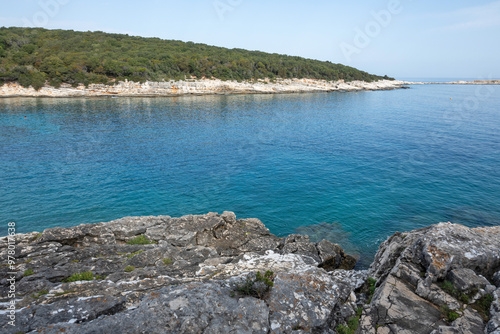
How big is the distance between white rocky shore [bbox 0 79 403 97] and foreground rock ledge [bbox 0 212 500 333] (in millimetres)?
101938

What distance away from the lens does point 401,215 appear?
2580cm

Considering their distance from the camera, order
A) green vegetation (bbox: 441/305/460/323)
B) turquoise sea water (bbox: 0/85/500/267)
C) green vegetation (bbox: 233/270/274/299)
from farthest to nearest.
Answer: turquoise sea water (bbox: 0/85/500/267) < green vegetation (bbox: 233/270/274/299) < green vegetation (bbox: 441/305/460/323)

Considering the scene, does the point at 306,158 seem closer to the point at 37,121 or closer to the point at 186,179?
the point at 186,179

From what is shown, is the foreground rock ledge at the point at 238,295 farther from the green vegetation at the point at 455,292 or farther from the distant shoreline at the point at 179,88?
the distant shoreline at the point at 179,88

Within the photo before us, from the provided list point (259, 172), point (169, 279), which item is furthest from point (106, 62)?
point (169, 279)

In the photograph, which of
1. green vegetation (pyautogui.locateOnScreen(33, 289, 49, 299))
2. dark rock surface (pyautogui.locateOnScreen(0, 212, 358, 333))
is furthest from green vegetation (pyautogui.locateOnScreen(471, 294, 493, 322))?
green vegetation (pyautogui.locateOnScreen(33, 289, 49, 299))

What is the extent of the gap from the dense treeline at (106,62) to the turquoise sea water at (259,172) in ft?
137

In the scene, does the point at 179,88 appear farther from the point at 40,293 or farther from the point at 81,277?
the point at 40,293

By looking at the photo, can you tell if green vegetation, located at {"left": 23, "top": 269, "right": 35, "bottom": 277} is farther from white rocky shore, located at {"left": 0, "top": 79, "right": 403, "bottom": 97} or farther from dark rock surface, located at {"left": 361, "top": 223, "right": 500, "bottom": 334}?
white rocky shore, located at {"left": 0, "top": 79, "right": 403, "bottom": 97}

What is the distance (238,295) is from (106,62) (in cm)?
12551

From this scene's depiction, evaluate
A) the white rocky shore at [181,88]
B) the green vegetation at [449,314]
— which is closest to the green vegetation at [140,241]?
the green vegetation at [449,314]

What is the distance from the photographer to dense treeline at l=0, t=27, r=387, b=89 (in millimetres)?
102062

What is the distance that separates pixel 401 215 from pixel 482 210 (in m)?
7.92

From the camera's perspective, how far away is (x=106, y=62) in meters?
111
